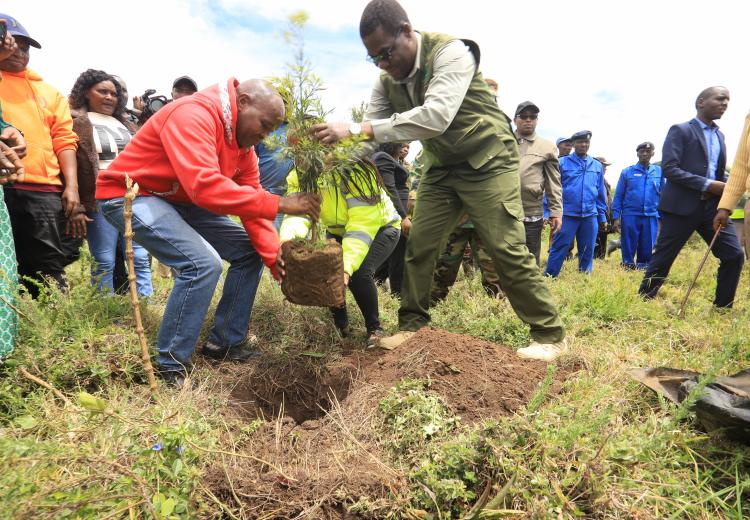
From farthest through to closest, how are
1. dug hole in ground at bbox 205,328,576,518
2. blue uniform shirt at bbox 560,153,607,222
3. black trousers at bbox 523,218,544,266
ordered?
blue uniform shirt at bbox 560,153,607,222 → black trousers at bbox 523,218,544,266 → dug hole in ground at bbox 205,328,576,518

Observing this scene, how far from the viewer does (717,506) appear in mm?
1777

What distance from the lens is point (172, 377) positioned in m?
2.55

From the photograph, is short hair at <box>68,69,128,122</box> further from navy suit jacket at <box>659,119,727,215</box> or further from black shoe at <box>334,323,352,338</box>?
navy suit jacket at <box>659,119,727,215</box>

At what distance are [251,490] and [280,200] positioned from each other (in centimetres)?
148

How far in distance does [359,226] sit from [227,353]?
4.08 ft

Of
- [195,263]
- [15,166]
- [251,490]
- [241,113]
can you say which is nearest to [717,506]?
[251,490]

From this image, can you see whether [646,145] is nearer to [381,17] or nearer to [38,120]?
[381,17]

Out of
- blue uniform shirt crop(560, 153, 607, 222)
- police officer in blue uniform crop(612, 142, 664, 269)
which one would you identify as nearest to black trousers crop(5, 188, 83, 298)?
blue uniform shirt crop(560, 153, 607, 222)

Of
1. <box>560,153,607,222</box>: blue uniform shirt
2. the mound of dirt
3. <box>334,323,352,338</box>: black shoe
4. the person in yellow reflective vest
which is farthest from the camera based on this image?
<box>560,153,607,222</box>: blue uniform shirt

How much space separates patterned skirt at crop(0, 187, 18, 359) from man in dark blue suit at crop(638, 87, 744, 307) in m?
5.36

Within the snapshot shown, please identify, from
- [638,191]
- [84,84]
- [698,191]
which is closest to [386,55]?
[84,84]

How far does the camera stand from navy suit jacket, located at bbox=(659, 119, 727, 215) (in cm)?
439

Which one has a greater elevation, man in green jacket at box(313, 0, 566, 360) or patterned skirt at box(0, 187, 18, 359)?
man in green jacket at box(313, 0, 566, 360)

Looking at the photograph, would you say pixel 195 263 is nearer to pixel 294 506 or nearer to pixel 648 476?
pixel 294 506
